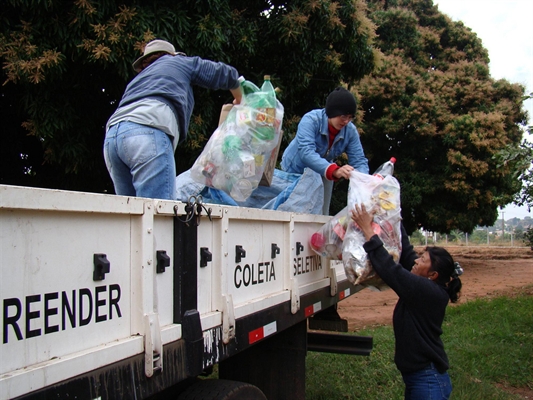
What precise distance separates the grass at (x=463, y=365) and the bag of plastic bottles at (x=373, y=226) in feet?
7.60

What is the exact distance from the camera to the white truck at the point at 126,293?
4.57 feet

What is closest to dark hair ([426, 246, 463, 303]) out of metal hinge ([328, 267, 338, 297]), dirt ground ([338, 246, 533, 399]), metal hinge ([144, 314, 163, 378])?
metal hinge ([328, 267, 338, 297])

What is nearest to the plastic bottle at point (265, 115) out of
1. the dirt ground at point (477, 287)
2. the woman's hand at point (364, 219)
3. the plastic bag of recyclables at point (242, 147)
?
the plastic bag of recyclables at point (242, 147)

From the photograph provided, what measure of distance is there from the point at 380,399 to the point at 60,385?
4112mm

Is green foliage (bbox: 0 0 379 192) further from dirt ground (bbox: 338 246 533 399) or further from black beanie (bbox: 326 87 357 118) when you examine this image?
dirt ground (bbox: 338 246 533 399)

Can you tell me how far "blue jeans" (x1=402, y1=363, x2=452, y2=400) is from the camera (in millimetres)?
2861

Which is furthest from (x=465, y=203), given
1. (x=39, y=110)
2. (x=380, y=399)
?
(x=39, y=110)

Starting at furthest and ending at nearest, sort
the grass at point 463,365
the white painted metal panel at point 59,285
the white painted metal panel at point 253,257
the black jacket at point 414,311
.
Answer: the grass at point 463,365 < the black jacket at point 414,311 < the white painted metal panel at point 253,257 < the white painted metal panel at point 59,285

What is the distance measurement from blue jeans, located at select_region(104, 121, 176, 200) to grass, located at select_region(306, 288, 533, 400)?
3.03 metres

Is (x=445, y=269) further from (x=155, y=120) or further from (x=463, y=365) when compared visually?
(x=463, y=365)

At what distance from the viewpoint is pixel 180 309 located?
201 centimetres

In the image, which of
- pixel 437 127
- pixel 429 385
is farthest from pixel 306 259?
pixel 437 127

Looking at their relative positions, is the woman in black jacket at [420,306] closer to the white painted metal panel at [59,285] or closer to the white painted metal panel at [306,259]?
the white painted metal panel at [306,259]

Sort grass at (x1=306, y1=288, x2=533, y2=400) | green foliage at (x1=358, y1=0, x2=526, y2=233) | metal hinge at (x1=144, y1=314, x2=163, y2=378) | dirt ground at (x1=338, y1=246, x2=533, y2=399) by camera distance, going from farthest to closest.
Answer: green foliage at (x1=358, y1=0, x2=526, y2=233), dirt ground at (x1=338, y1=246, x2=533, y2=399), grass at (x1=306, y1=288, x2=533, y2=400), metal hinge at (x1=144, y1=314, x2=163, y2=378)
